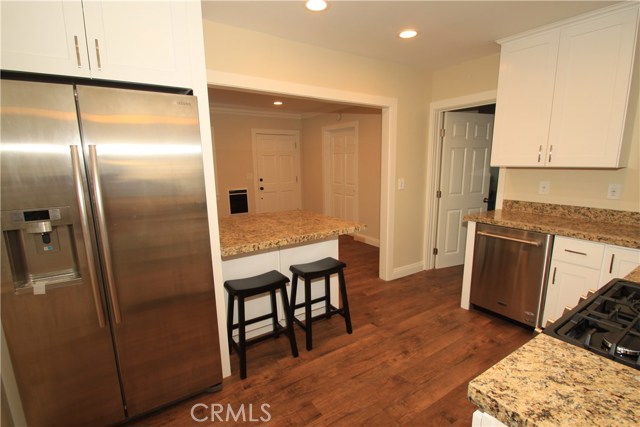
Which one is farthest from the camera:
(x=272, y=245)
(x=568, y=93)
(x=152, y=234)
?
(x=568, y=93)

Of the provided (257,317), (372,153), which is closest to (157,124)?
(257,317)

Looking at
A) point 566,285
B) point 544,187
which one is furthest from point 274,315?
point 544,187

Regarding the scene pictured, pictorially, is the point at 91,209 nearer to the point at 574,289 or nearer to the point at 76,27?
the point at 76,27

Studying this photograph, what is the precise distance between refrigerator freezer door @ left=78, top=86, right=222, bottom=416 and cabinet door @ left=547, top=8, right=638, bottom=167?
2739 mm

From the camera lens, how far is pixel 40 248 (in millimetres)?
1379

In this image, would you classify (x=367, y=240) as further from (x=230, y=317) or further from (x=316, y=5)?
(x=316, y=5)

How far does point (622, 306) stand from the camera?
3.27 feet

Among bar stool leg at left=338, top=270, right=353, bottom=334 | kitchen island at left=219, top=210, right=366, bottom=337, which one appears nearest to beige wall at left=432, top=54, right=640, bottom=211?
kitchen island at left=219, top=210, right=366, bottom=337

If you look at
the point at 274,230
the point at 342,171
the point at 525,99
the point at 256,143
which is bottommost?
the point at 274,230

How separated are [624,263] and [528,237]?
0.57 meters

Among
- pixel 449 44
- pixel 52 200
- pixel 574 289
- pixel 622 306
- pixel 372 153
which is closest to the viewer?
pixel 622 306

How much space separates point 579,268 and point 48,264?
3.26m

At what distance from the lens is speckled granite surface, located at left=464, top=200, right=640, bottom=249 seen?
2.06m

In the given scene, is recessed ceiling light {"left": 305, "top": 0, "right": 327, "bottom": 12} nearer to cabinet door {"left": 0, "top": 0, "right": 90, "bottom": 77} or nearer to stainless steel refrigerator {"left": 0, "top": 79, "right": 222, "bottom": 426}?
stainless steel refrigerator {"left": 0, "top": 79, "right": 222, "bottom": 426}
